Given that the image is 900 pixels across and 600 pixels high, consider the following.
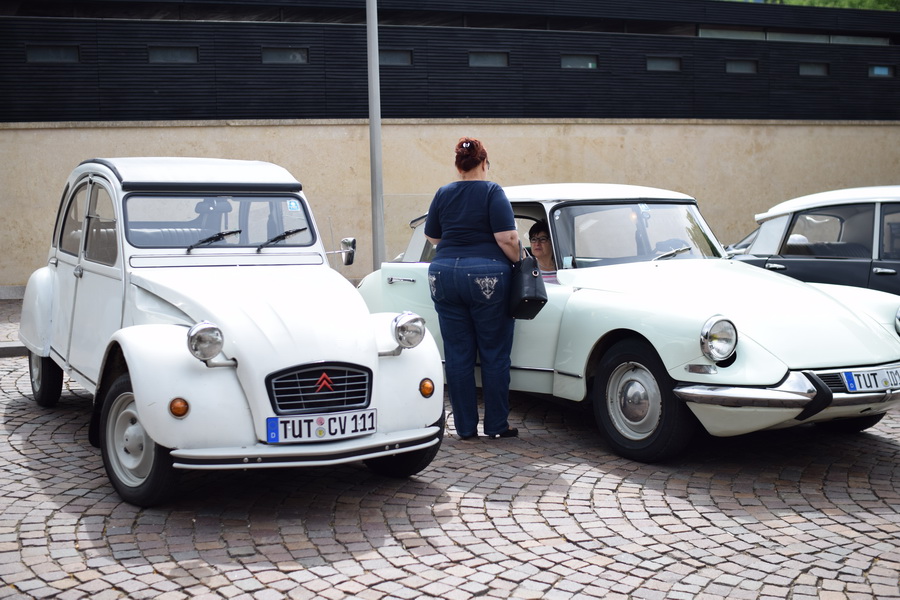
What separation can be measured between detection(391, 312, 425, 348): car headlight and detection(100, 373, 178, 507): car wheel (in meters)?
1.35

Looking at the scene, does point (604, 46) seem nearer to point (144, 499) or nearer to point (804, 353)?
point (804, 353)

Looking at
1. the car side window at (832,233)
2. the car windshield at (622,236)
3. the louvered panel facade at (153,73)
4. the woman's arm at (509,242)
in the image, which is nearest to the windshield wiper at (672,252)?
the car windshield at (622,236)

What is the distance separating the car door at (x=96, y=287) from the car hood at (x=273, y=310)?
0.34m

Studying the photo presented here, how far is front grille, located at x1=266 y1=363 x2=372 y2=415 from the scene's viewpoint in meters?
4.65

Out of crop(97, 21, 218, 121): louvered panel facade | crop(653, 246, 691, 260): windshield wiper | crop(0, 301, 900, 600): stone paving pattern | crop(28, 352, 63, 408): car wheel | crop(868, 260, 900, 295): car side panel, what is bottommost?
crop(0, 301, 900, 600): stone paving pattern

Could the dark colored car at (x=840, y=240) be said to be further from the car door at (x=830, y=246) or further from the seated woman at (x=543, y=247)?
the seated woman at (x=543, y=247)

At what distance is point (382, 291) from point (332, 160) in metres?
12.1

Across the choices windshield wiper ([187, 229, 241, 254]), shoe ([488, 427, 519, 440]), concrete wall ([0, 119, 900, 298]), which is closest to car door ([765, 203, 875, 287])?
shoe ([488, 427, 519, 440])

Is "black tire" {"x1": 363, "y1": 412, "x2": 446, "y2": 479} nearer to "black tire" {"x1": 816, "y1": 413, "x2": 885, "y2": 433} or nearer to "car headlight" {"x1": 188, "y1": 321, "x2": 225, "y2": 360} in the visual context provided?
"car headlight" {"x1": 188, "y1": 321, "x2": 225, "y2": 360}

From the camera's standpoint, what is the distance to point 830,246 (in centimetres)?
830

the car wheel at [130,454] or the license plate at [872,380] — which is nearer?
the car wheel at [130,454]

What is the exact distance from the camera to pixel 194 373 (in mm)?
4613

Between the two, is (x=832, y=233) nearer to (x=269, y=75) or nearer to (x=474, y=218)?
(x=474, y=218)

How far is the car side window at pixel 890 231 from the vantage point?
7922mm
